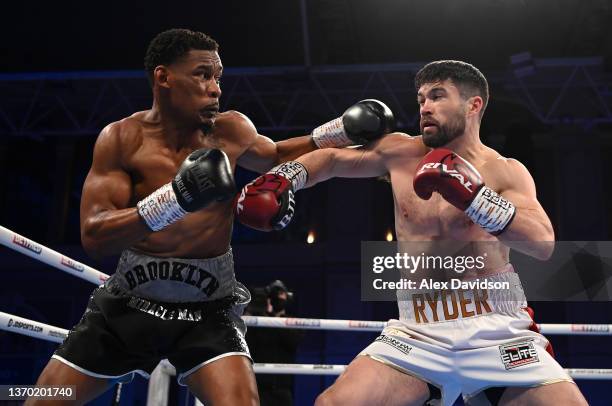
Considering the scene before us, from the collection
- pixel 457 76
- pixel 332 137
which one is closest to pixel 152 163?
pixel 332 137

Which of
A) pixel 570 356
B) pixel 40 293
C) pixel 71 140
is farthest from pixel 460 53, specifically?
pixel 40 293

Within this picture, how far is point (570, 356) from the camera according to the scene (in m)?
8.95

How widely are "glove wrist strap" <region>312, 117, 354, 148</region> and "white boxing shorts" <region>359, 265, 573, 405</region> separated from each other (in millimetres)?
669

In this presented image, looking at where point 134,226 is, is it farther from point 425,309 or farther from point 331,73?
point 331,73

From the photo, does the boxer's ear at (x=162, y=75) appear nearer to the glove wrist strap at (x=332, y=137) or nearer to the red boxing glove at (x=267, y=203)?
the red boxing glove at (x=267, y=203)

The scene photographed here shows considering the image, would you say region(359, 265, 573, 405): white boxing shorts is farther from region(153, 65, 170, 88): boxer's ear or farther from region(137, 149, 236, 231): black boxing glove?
region(153, 65, 170, 88): boxer's ear

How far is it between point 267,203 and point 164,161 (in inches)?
16.4

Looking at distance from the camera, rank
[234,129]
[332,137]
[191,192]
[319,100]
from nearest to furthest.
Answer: [191,192]
[234,129]
[332,137]
[319,100]

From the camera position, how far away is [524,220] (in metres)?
2.14

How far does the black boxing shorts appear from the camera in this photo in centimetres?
206

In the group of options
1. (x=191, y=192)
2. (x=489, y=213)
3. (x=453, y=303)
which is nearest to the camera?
(x=191, y=192)

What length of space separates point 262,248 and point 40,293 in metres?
3.61

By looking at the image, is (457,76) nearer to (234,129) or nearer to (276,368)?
(234,129)

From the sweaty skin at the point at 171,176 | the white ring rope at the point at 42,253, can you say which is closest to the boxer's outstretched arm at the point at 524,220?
the sweaty skin at the point at 171,176
